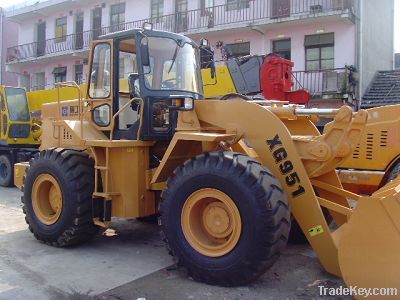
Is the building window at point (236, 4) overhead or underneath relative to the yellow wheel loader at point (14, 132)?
overhead

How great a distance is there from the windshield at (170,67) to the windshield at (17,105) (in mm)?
9062

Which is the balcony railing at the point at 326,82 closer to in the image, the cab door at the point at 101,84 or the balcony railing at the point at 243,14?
the balcony railing at the point at 243,14

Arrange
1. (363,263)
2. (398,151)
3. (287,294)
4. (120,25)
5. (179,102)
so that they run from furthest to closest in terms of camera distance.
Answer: (120,25)
(398,151)
(179,102)
(287,294)
(363,263)

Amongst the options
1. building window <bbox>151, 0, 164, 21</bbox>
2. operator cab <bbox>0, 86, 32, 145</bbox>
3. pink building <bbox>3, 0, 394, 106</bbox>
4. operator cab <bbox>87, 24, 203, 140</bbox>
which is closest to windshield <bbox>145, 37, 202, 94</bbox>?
operator cab <bbox>87, 24, 203, 140</bbox>

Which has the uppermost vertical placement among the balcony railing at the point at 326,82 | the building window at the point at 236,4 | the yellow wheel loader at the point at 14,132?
the building window at the point at 236,4

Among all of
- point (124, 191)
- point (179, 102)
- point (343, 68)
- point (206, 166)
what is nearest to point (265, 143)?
point (206, 166)

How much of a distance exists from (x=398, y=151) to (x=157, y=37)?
13.9 ft

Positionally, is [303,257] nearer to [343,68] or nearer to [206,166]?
[206,166]

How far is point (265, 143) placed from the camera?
495 cm

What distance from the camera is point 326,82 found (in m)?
18.0

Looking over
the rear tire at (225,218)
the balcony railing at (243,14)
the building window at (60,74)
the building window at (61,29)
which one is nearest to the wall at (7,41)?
the building window at (60,74)

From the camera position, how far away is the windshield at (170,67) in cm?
605

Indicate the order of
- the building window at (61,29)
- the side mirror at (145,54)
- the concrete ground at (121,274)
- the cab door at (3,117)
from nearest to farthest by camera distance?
the concrete ground at (121,274), the side mirror at (145,54), the cab door at (3,117), the building window at (61,29)

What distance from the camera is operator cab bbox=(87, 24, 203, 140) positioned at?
5.92 metres
